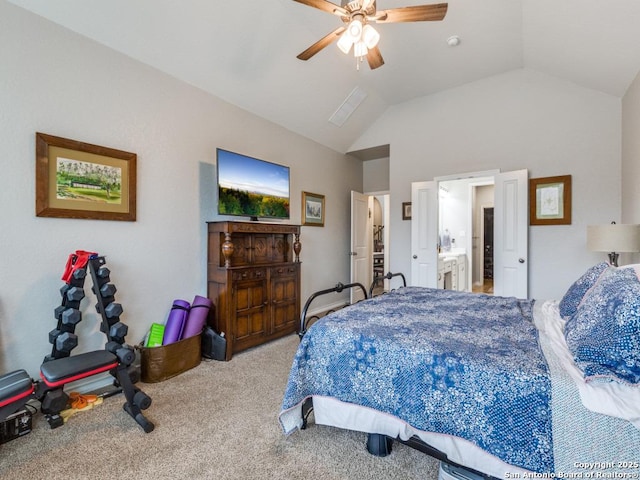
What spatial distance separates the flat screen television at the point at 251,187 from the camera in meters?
3.24

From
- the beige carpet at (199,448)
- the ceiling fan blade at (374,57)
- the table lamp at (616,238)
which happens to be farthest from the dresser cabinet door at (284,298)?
the table lamp at (616,238)

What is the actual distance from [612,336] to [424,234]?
3481 millimetres

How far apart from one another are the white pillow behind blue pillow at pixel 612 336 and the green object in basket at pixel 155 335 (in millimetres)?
3031

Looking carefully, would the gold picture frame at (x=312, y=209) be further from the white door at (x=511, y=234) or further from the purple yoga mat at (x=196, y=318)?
the white door at (x=511, y=234)

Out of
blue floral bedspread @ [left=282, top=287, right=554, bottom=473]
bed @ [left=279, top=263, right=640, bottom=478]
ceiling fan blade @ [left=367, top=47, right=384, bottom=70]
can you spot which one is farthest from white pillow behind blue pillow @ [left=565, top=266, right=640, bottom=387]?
ceiling fan blade @ [left=367, top=47, right=384, bottom=70]

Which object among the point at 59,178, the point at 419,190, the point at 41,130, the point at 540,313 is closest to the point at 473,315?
the point at 540,313

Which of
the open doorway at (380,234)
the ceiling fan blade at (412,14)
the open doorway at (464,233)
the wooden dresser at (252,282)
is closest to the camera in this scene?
the ceiling fan blade at (412,14)

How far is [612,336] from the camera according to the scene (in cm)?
119

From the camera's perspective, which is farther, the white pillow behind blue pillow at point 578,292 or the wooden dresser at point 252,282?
the wooden dresser at point 252,282

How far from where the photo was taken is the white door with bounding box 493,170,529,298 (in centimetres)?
387

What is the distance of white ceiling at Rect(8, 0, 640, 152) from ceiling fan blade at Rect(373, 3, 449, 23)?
3.73 ft

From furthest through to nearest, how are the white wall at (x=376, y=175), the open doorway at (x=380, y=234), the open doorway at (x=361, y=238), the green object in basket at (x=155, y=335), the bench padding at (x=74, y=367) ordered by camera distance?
the open doorway at (x=380, y=234) < the white wall at (x=376, y=175) < the open doorway at (x=361, y=238) < the green object in basket at (x=155, y=335) < the bench padding at (x=74, y=367)

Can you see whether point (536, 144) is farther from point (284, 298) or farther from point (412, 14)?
point (284, 298)

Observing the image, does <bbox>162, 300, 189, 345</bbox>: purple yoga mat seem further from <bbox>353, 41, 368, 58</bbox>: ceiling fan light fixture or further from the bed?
<bbox>353, 41, 368, 58</bbox>: ceiling fan light fixture
